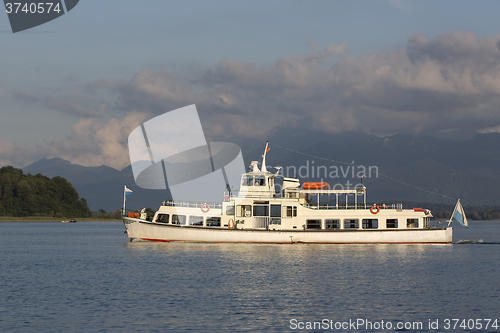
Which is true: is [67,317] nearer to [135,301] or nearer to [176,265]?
[135,301]

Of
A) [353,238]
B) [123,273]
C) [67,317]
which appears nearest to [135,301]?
[67,317]

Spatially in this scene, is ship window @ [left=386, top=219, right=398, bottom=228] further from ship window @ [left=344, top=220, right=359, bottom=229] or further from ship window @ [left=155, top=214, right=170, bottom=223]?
ship window @ [left=155, top=214, right=170, bottom=223]

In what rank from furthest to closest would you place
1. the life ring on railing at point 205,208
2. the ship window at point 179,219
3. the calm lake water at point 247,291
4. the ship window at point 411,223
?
1. the ship window at point 411,223
2. the ship window at point 179,219
3. the life ring on railing at point 205,208
4. the calm lake water at point 247,291

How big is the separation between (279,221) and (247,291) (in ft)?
85.2

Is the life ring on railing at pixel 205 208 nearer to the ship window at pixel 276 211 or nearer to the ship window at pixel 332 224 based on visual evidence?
the ship window at pixel 276 211

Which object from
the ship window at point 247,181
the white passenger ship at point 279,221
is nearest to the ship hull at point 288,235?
the white passenger ship at point 279,221

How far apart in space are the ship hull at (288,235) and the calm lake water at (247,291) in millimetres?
2357

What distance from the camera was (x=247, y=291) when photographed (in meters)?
33.9

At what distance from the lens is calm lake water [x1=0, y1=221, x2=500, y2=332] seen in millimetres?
25719

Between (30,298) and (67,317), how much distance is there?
253 inches

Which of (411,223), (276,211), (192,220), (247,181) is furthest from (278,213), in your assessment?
(411,223)

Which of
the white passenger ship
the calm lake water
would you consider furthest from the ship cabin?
the calm lake water

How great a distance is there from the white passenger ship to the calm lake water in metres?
3.01

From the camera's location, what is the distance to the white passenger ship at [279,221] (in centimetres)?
5881
